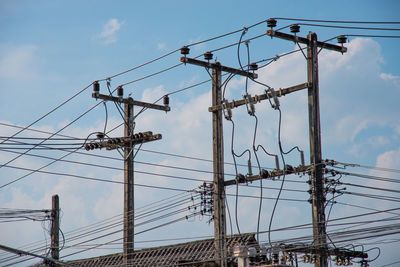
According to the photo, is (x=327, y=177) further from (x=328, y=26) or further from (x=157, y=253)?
(x=157, y=253)

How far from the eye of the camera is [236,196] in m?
24.4

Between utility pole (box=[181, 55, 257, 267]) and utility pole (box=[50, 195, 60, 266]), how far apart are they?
25.6ft

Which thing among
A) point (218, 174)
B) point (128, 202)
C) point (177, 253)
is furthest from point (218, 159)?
point (177, 253)

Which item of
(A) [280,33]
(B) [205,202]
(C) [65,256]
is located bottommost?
(C) [65,256]

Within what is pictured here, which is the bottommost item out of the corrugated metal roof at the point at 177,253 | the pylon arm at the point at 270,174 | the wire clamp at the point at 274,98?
the corrugated metal roof at the point at 177,253

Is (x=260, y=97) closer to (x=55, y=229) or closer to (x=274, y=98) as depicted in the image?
(x=274, y=98)

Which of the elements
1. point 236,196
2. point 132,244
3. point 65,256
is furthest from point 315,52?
point 65,256

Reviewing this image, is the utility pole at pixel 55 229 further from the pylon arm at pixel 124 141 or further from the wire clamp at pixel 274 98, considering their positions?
the wire clamp at pixel 274 98

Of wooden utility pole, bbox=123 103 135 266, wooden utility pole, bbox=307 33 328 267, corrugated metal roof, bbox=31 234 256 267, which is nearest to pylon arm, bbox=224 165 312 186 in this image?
wooden utility pole, bbox=307 33 328 267

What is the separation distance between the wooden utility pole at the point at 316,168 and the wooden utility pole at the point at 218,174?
3.40 m

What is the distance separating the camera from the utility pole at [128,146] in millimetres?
30406

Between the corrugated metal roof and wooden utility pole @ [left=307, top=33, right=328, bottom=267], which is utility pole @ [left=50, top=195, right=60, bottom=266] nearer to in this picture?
the corrugated metal roof

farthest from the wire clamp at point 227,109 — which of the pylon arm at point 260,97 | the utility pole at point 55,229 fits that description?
the utility pole at point 55,229

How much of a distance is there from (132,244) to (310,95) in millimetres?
10429
